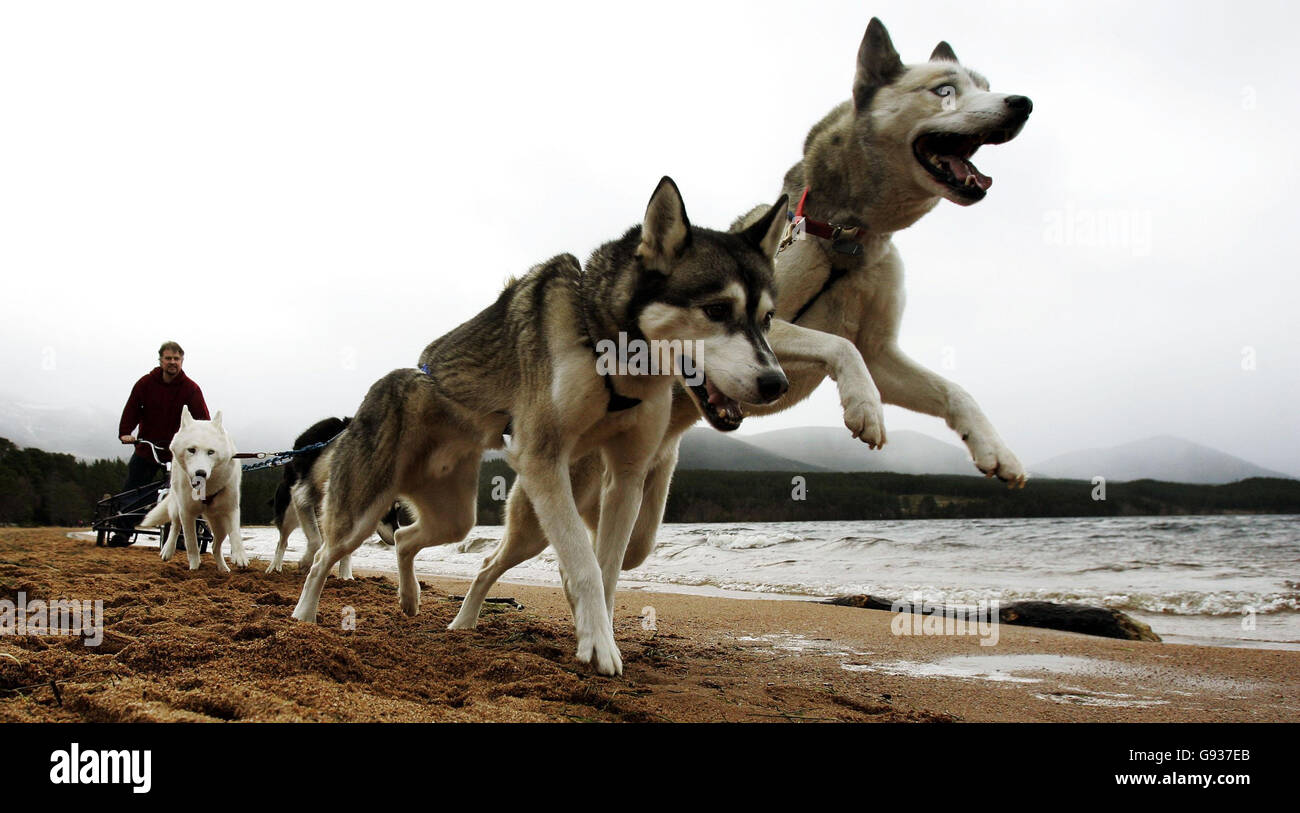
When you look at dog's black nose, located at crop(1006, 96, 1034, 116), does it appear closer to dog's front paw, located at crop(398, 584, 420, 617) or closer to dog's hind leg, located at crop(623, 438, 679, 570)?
dog's hind leg, located at crop(623, 438, 679, 570)

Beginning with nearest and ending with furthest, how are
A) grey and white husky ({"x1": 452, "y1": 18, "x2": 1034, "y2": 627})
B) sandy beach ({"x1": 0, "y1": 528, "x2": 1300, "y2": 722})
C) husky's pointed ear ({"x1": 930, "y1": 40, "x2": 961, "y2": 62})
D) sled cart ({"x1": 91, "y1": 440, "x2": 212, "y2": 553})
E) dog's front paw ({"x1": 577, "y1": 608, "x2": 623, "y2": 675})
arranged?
1. sandy beach ({"x1": 0, "y1": 528, "x2": 1300, "y2": 722})
2. dog's front paw ({"x1": 577, "y1": 608, "x2": 623, "y2": 675})
3. grey and white husky ({"x1": 452, "y1": 18, "x2": 1034, "y2": 627})
4. husky's pointed ear ({"x1": 930, "y1": 40, "x2": 961, "y2": 62})
5. sled cart ({"x1": 91, "y1": 440, "x2": 212, "y2": 553})

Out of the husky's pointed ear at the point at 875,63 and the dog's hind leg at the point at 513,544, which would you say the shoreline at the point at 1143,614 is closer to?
the dog's hind leg at the point at 513,544

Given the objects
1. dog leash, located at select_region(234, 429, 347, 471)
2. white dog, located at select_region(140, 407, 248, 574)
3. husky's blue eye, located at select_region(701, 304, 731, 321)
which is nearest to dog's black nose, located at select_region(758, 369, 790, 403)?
husky's blue eye, located at select_region(701, 304, 731, 321)

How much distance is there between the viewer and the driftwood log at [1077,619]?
714 centimetres

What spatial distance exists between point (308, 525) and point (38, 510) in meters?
20.3

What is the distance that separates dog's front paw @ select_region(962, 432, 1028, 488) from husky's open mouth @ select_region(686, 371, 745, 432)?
1158mm

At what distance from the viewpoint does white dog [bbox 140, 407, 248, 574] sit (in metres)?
7.95

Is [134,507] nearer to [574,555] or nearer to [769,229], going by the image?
[574,555]

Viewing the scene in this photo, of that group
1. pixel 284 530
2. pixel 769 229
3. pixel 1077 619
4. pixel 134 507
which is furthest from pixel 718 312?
pixel 134 507

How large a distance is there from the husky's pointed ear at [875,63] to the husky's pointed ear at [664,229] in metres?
1.45

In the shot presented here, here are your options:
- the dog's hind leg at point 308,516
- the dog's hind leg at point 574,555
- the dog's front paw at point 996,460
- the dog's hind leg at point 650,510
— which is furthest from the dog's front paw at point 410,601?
the dog's front paw at point 996,460

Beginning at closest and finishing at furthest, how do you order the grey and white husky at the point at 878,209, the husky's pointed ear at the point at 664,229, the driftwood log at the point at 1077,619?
the husky's pointed ear at the point at 664,229 → the grey and white husky at the point at 878,209 → the driftwood log at the point at 1077,619

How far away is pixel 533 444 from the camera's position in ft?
12.8

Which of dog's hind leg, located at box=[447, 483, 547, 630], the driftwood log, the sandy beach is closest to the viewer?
the sandy beach
